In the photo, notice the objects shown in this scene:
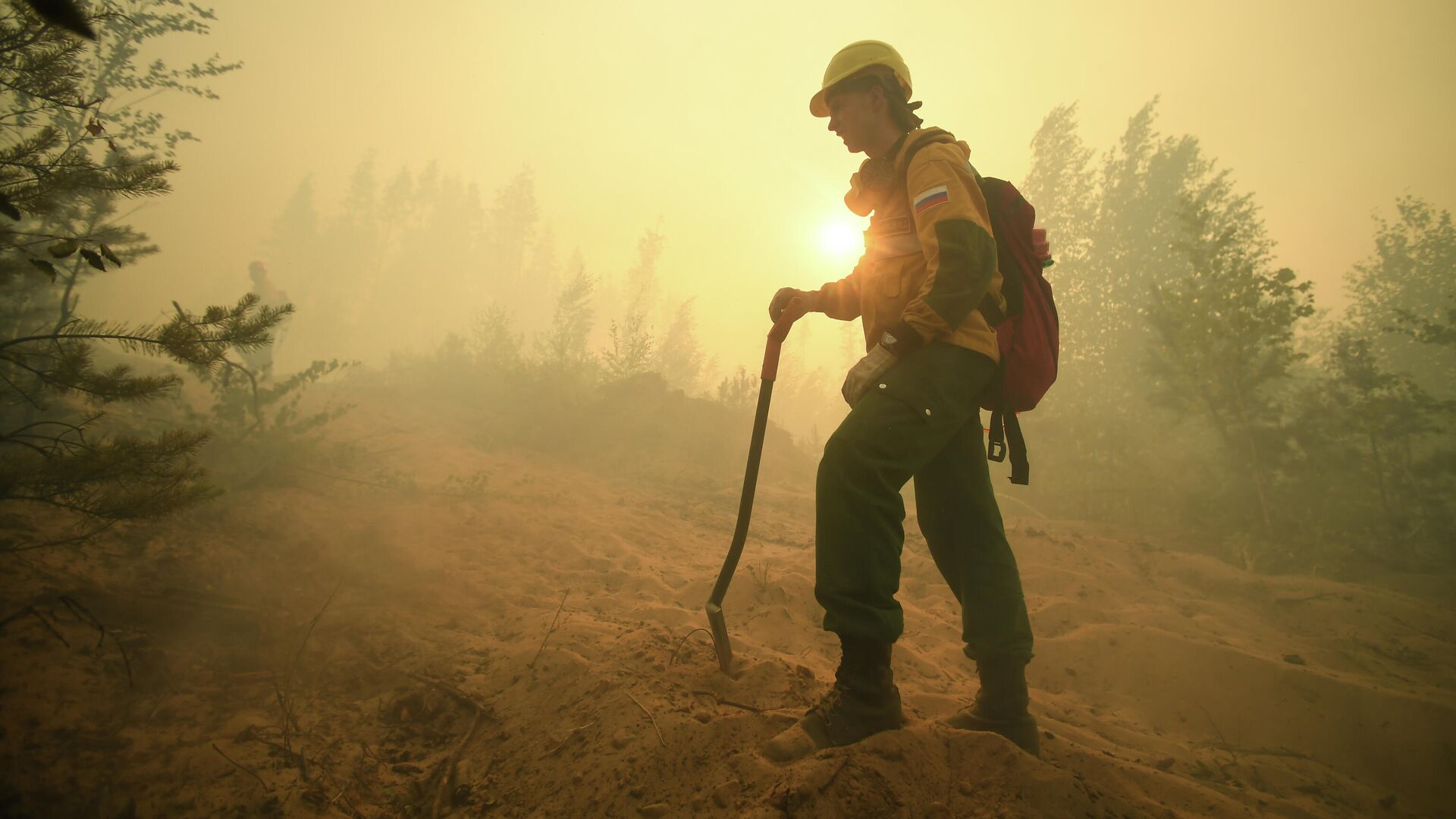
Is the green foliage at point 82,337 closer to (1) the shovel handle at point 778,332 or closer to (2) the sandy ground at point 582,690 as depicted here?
(2) the sandy ground at point 582,690

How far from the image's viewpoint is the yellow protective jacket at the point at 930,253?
1614 millimetres

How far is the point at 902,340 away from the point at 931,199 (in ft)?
1.63

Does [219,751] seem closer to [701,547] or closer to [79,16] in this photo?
[79,16]

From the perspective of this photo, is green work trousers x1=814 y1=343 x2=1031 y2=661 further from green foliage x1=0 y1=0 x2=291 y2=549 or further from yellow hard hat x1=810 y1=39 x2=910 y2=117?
green foliage x1=0 y1=0 x2=291 y2=549

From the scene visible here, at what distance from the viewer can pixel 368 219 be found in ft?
147

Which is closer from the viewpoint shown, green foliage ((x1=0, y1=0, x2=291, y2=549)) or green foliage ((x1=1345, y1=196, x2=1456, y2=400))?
green foliage ((x1=0, y1=0, x2=291, y2=549))

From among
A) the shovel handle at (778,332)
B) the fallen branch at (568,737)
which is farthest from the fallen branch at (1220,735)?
the fallen branch at (568,737)

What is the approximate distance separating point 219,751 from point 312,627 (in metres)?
0.89

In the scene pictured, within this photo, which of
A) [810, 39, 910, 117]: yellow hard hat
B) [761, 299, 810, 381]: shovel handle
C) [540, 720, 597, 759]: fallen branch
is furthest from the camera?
[761, 299, 810, 381]: shovel handle

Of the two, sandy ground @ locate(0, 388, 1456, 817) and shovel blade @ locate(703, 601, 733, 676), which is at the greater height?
shovel blade @ locate(703, 601, 733, 676)

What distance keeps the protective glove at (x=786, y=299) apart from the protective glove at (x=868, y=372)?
0.64 metres

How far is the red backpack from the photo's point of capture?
5.98 ft

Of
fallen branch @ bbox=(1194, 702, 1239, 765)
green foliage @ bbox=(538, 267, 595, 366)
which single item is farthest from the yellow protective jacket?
green foliage @ bbox=(538, 267, 595, 366)

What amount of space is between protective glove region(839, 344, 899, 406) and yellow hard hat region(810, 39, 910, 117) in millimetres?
1130
